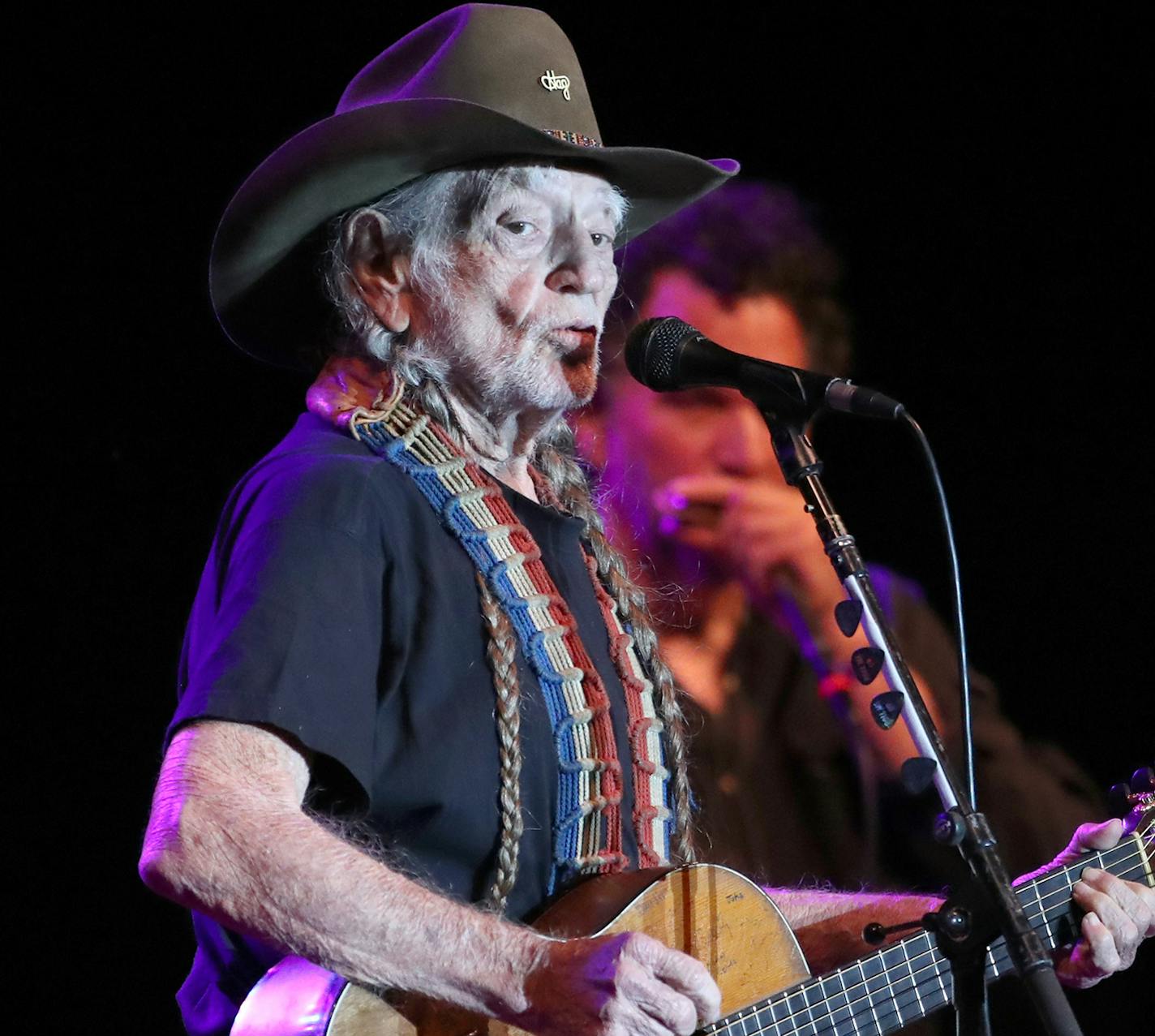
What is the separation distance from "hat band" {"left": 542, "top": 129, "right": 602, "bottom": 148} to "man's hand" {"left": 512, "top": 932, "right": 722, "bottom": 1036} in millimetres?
1457

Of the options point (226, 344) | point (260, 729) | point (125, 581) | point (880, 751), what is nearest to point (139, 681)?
point (125, 581)

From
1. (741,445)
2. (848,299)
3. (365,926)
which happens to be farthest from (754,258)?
(365,926)

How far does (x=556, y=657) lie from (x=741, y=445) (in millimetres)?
3041

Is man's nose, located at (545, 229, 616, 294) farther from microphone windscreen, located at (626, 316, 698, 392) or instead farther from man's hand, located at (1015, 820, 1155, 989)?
man's hand, located at (1015, 820, 1155, 989)

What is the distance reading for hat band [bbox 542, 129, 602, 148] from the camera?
2.49m

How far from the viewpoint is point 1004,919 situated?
1.63 meters

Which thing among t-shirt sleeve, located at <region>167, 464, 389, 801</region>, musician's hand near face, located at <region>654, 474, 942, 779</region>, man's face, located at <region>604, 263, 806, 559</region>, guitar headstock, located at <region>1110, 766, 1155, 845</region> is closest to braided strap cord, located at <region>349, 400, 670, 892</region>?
t-shirt sleeve, located at <region>167, 464, 389, 801</region>

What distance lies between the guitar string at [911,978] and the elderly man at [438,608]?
0.24 feet

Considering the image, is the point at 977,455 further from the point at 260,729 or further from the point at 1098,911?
the point at 260,729

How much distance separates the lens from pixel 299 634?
6.05 ft

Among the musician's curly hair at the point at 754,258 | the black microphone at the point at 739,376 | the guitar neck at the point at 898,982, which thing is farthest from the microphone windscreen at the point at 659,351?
the musician's curly hair at the point at 754,258

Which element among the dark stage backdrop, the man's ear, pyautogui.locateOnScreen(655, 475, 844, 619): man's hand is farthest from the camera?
pyautogui.locateOnScreen(655, 475, 844, 619): man's hand

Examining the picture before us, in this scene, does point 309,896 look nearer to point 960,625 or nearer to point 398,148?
point 960,625

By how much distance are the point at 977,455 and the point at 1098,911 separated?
8.27 feet
